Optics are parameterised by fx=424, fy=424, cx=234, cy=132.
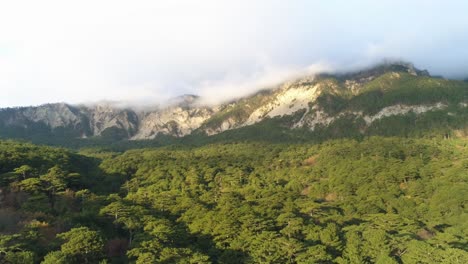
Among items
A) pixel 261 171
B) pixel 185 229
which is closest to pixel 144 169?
pixel 261 171

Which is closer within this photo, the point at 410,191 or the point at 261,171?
the point at 410,191

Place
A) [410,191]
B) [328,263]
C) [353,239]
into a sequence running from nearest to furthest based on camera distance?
1. [328,263]
2. [353,239]
3. [410,191]

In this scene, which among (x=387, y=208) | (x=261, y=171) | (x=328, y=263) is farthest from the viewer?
(x=261, y=171)

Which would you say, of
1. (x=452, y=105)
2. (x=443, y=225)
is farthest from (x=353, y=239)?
(x=452, y=105)

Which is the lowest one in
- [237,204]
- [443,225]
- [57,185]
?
[443,225]

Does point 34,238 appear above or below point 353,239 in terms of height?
above

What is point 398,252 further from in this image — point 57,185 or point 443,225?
point 57,185
